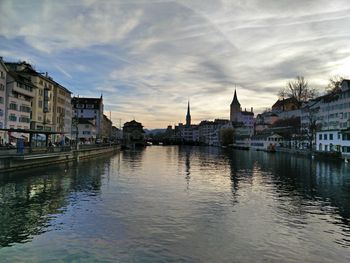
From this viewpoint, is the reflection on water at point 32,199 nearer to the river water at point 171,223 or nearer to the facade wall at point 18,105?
the river water at point 171,223

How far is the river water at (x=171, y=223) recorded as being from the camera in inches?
641

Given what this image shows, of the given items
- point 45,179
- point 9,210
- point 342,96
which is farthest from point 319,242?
point 342,96

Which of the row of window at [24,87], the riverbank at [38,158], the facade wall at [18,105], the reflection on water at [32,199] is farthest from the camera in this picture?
the row of window at [24,87]

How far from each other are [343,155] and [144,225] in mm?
70853

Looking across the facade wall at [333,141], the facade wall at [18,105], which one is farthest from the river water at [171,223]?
the facade wall at [333,141]

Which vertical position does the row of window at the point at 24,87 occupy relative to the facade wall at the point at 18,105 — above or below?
above

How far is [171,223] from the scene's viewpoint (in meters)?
21.5

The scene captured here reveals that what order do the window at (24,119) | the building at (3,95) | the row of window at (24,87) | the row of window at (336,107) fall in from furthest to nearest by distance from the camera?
the row of window at (336,107), the window at (24,119), the row of window at (24,87), the building at (3,95)

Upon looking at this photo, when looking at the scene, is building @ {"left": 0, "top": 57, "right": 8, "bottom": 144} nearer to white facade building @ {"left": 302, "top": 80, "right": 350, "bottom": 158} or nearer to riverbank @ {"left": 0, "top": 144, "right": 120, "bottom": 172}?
riverbank @ {"left": 0, "top": 144, "right": 120, "bottom": 172}

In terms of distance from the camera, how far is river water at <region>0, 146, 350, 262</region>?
16.3 metres

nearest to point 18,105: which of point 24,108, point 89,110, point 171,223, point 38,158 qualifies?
point 24,108

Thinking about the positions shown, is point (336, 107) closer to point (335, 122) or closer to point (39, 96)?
point (335, 122)

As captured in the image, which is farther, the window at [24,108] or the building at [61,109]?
the building at [61,109]

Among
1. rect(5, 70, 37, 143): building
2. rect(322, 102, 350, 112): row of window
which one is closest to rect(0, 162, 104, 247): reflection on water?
rect(5, 70, 37, 143): building
